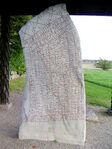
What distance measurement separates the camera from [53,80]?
304 centimetres

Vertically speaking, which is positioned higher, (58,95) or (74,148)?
(58,95)

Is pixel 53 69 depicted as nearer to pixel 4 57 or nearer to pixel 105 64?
pixel 4 57

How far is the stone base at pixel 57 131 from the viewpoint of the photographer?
306cm

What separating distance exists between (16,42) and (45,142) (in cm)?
559

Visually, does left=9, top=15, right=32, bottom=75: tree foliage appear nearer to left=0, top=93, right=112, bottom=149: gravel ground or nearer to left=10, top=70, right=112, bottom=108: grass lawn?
left=10, top=70, right=112, bottom=108: grass lawn

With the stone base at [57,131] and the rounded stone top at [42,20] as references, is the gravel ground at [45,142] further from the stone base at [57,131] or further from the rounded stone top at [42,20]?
the rounded stone top at [42,20]

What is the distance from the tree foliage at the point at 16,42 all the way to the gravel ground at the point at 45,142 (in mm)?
3608

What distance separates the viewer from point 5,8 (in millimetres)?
4750

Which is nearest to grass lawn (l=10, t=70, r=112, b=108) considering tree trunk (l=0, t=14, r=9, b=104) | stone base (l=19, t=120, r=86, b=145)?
tree trunk (l=0, t=14, r=9, b=104)

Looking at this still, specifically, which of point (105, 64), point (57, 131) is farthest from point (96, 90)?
point (105, 64)

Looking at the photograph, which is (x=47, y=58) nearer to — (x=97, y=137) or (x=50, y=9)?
(x=50, y=9)

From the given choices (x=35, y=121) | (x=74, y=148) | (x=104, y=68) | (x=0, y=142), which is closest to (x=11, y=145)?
(x=0, y=142)

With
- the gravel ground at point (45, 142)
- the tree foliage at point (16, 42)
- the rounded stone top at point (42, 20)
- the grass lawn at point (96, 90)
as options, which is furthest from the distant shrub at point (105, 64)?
the rounded stone top at point (42, 20)

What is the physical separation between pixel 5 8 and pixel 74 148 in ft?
14.3
